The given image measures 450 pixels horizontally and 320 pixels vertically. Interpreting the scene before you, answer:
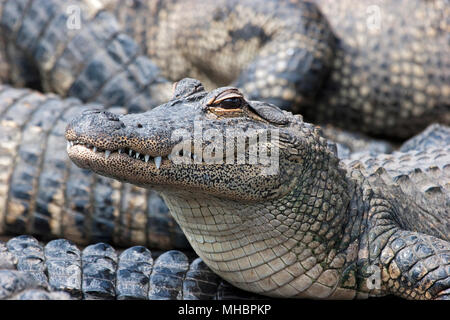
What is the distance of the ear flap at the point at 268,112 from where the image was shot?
2.28 m

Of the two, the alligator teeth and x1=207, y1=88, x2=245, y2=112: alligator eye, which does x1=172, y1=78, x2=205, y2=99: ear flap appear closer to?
x1=207, y1=88, x2=245, y2=112: alligator eye

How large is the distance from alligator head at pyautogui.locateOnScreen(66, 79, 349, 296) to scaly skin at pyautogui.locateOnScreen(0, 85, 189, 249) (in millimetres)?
736

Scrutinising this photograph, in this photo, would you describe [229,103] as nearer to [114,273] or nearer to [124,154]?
[124,154]

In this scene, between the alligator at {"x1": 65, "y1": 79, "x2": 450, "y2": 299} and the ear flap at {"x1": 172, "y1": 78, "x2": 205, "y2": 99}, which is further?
the ear flap at {"x1": 172, "y1": 78, "x2": 205, "y2": 99}

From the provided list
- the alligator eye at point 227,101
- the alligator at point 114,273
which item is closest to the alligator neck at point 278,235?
the alligator at point 114,273

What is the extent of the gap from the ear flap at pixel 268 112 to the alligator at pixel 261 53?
139 centimetres

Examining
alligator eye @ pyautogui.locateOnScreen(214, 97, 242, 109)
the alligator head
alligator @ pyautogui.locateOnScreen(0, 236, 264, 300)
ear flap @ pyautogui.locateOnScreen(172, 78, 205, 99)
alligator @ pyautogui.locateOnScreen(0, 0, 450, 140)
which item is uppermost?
alligator @ pyautogui.locateOnScreen(0, 0, 450, 140)

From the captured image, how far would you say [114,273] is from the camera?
95.9 inches

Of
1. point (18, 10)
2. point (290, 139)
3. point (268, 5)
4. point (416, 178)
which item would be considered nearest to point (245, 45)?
point (268, 5)

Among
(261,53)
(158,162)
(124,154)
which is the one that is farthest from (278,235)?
(261,53)

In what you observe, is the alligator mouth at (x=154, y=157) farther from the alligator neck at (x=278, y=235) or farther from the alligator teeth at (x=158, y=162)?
the alligator neck at (x=278, y=235)

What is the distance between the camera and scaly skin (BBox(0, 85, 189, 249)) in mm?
3041

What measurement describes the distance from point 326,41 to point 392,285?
7.70 feet

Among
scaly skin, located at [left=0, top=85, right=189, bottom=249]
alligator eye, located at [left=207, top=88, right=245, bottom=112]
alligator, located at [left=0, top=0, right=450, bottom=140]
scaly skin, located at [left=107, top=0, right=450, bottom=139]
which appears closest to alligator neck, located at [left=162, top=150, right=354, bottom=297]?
alligator eye, located at [left=207, top=88, right=245, bottom=112]
